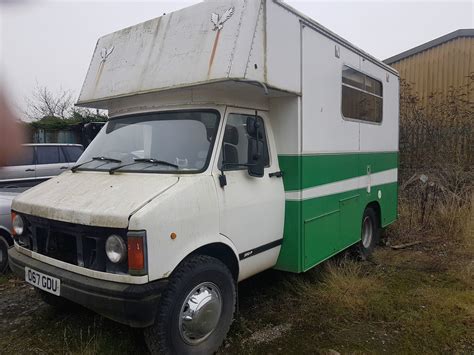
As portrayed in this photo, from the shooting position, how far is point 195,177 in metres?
3.34

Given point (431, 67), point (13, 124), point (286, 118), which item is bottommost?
point (13, 124)

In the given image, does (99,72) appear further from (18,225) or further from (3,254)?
(3,254)

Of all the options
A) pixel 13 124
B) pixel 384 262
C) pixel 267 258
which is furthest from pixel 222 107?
pixel 384 262

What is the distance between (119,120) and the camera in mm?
4301

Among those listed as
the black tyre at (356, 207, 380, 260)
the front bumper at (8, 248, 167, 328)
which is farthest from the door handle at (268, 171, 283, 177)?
the black tyre at (356, 207, 380, 260)

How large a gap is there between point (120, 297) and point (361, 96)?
4279 mm

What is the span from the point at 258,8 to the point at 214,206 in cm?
175

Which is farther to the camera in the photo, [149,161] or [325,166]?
[325,166]

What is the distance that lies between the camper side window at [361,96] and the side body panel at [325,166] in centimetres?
10

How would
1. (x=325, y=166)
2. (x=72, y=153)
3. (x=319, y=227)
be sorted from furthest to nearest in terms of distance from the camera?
(x=72, y=153) → (x=325, y=166) → (x=319, y=227)

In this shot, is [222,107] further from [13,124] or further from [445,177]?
[445,177]

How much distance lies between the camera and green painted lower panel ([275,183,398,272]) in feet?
13.9

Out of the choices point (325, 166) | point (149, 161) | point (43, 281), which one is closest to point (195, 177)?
point (149, 161)

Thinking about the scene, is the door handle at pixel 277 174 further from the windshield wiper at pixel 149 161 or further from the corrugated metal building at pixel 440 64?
the corrugated metal building at pixel 440 64
